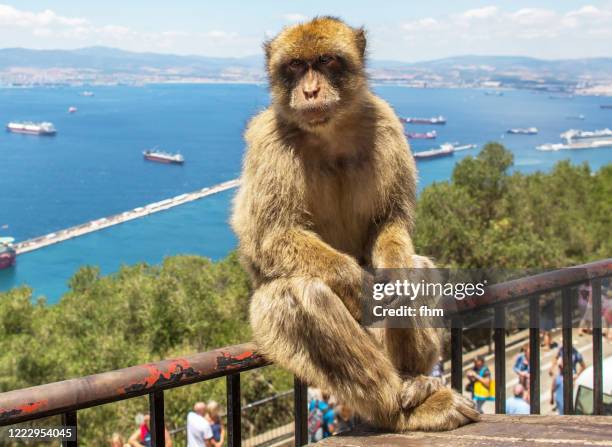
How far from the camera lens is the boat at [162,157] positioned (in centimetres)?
10938

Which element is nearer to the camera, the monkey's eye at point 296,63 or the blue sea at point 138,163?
the monkey's eye at point 296,63

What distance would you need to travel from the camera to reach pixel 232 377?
219cm

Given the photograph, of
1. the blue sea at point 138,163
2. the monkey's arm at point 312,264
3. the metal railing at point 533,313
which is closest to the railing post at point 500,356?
the metal railing at point 533,313

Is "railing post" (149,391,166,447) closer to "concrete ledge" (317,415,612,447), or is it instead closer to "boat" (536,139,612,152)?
"concrete ledge" (317,415,612,447)

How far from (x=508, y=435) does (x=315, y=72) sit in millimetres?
1778

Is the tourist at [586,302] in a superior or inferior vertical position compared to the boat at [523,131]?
superior

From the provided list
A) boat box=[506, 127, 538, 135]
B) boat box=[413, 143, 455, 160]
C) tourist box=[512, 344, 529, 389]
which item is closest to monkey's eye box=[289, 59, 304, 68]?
tourist box=[512, 344, 529, 389]

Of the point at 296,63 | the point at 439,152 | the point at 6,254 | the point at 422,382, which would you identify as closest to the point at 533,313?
the point at 422,382

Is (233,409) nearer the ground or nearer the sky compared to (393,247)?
nearer the ground

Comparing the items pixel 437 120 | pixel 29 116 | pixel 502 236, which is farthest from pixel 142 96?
pixel 502 236

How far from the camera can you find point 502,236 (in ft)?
83.3

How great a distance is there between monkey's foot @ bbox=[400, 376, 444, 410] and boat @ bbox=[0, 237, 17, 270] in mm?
73138

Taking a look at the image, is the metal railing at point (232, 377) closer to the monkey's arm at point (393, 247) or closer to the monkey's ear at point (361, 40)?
the monkey's arm at point (393, 247)

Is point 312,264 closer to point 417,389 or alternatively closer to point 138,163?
point 417,389
